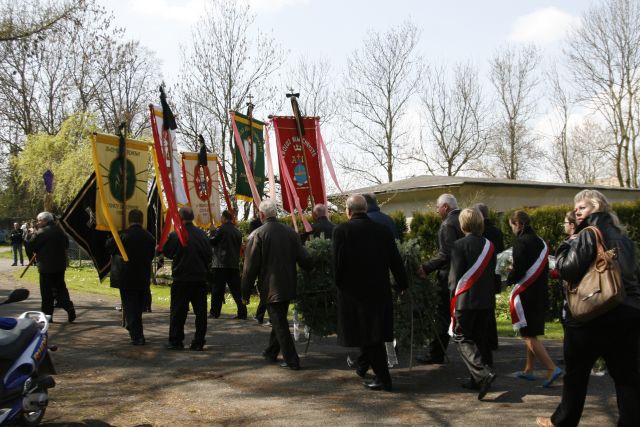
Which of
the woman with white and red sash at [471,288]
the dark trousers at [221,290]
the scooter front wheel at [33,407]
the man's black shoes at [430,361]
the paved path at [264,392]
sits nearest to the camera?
the scooter front wheel at [33,407]

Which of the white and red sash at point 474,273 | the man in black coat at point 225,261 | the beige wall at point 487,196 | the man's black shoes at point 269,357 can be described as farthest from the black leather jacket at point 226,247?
the beige wall at point 487,196

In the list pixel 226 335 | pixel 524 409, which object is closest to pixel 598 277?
pixel 524 409

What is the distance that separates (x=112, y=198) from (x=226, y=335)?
2833 millimetres

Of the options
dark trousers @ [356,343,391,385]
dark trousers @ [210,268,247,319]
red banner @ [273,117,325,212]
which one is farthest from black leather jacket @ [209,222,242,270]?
dark trousers @ [356,343,391,385]

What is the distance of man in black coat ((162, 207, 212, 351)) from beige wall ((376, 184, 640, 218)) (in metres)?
17.3

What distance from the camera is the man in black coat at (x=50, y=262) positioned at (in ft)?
39.7

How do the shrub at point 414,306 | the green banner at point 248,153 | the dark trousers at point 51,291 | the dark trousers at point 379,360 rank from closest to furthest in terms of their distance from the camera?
the dark trousers at point 379,360, the shrub at point 414,306, the dark trousers at point 51,291, the green banner at point 248,153

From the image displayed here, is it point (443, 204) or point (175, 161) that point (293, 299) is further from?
point (175, 161)

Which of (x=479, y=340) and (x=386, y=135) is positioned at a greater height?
(x=386, y=135)

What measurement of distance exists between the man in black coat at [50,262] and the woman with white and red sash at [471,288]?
303 inches

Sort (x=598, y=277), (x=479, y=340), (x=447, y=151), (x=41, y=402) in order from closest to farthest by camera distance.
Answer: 1. (x=598, y=277)
2. (x=41, y=402)
3. (x=479, y=340)
4. (x=447, y=151)

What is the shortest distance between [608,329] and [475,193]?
73.8 feet

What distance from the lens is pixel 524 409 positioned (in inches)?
259

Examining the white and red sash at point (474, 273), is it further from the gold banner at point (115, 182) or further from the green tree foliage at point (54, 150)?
the green tree foliage at point (54, 150)
